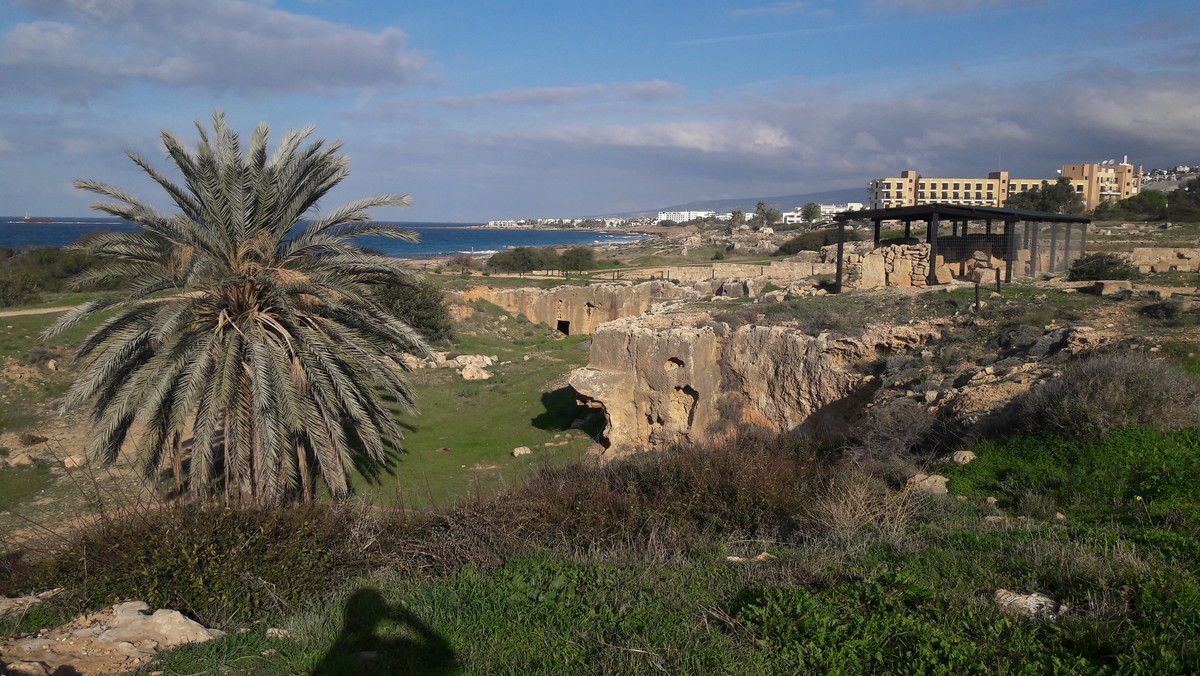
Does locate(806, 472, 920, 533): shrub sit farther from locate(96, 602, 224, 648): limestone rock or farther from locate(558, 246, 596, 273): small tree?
locate(558, 246, 596, 273): small tree

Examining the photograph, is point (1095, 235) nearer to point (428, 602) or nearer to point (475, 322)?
point (475, 322)

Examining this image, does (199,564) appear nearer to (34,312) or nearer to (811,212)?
(34,312)

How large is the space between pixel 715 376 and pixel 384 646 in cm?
1315

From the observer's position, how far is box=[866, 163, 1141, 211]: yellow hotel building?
264ft

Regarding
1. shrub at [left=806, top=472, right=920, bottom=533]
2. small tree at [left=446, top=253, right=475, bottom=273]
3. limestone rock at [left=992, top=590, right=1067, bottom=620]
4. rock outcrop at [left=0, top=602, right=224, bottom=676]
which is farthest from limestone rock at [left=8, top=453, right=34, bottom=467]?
small tree at [left=446, top=253, right=475, bottom=273]

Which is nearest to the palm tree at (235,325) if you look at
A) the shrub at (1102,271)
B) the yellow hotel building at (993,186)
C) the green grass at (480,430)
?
the green grass at (480,430)

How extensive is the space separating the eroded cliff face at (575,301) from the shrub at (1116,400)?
87.5 feet

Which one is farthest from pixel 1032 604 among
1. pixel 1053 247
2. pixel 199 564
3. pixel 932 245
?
pixel 1053 247

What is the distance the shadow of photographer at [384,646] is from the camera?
497cm

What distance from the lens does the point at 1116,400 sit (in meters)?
8.84

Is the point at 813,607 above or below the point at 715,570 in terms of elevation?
above

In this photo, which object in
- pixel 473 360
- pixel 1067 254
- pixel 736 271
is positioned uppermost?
pixel 1067 254

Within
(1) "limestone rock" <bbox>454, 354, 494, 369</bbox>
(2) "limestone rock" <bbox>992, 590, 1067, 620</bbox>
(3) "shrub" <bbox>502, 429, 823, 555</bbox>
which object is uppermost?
(2) "limestone rock" <bbox>992, 590, 1067, 620</bbox>

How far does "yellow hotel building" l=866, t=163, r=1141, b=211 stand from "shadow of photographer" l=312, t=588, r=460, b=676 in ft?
270
